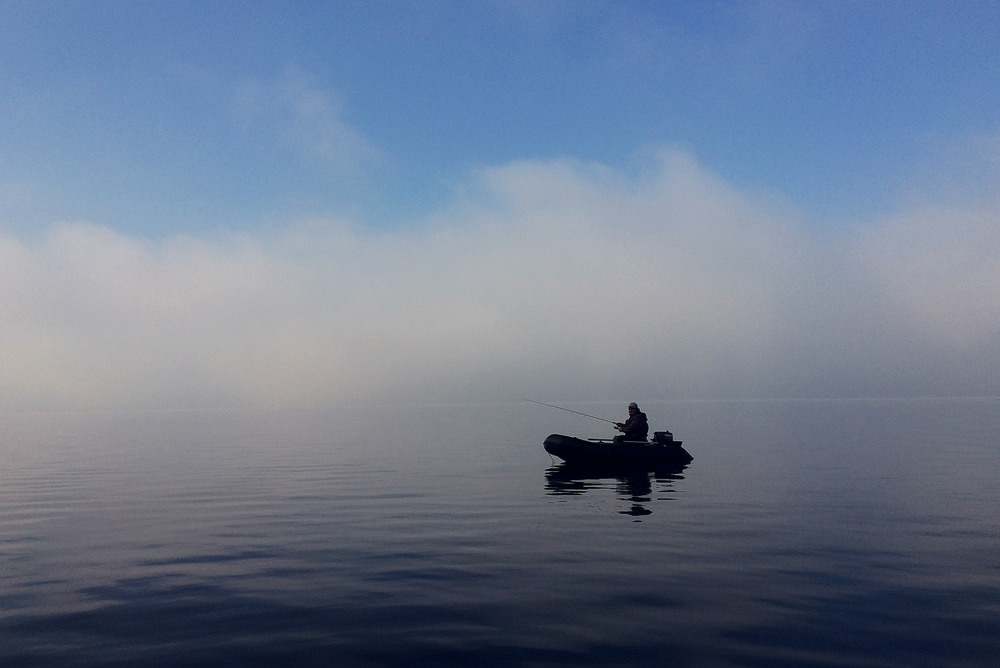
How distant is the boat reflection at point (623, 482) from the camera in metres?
21.1

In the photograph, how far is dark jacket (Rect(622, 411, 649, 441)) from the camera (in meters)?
29.1

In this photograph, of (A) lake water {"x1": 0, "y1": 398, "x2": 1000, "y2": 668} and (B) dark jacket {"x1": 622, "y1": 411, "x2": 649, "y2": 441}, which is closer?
(A) lake water {"x1": 0, "y1": 398, "x2": 1000, "y2": 668}

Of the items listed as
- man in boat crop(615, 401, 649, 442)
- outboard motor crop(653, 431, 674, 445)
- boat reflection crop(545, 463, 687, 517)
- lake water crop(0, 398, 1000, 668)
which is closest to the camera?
lake water crop(0, 398, 1000, 668)

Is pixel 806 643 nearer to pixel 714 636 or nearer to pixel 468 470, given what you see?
pixel 714 636

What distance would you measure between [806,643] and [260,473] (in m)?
26.5

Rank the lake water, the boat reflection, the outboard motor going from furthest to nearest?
1. the outboard motor
2. the boat reflection
3. the lake water

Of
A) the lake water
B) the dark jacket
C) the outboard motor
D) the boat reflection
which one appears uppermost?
the dark jacket

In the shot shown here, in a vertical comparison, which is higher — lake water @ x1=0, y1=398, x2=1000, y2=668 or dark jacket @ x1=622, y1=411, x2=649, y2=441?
dark jacket @ x1=622, y1=411, x2=649, y2=441

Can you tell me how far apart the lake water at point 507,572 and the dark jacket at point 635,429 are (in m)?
2.85

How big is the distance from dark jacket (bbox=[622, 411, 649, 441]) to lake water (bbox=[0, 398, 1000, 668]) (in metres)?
2.85

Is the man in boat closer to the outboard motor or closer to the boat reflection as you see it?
the outboard motor

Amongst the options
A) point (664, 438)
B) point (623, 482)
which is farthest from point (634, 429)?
point (623, 482)

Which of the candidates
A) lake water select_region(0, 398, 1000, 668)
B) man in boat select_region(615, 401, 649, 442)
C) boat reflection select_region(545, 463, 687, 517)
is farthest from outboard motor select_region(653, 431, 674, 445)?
lake water select_region(0, 398, 1000, 668)

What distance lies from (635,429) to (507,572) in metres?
18.2
